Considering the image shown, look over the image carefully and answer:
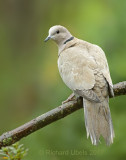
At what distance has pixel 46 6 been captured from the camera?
38.5 feet

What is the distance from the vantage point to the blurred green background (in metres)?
5.97

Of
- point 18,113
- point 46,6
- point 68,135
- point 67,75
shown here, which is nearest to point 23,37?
point 46,6

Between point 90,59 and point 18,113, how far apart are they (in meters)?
5.84

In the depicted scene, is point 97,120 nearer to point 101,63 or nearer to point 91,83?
point 91,83

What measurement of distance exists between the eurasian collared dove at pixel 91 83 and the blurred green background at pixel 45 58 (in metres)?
1.05

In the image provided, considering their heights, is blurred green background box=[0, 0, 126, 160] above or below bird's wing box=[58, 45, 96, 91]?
above

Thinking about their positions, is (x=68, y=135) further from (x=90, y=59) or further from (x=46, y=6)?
(x=46, y=6)

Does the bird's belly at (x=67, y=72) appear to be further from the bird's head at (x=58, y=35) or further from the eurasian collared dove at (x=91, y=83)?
the bird's head at (x=58, y=35)

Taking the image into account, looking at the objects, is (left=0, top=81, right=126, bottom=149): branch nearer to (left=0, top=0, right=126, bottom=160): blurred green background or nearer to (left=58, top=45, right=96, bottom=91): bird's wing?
(left=58, top=45, right=96, bottom=91): bird's wing

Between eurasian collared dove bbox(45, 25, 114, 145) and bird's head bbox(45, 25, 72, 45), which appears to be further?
bird's head bbox(45, 25, 72, 45)

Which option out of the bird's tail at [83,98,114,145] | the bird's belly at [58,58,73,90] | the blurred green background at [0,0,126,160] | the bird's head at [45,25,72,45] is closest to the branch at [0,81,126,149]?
the bird's tail at [83,98,114,145]

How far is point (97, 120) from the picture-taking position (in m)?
4.45

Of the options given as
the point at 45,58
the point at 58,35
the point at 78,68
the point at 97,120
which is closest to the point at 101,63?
the point at 78,68

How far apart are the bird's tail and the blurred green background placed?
4.18 ft
